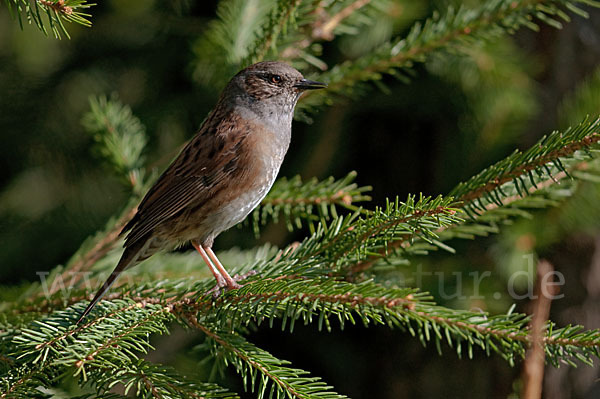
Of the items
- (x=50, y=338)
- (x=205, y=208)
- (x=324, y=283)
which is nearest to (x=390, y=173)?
(x=205, y=208)

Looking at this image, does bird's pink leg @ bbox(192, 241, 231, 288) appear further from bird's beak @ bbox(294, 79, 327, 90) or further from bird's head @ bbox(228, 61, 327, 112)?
bird's beak @ bbox(294, 79, 327, 90)

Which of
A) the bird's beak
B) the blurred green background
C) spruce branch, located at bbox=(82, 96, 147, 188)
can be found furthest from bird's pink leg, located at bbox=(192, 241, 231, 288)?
the bird's beak

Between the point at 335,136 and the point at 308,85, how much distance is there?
1.03m

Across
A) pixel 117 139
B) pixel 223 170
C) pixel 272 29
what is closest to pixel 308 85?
pixel 272 29

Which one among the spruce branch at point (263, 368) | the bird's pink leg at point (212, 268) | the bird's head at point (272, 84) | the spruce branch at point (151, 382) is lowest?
the spruce branch at point (151, 382)

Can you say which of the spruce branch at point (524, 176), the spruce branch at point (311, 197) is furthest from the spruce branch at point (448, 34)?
the spruce branch at point (524, 176)

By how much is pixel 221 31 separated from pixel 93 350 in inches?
79.5

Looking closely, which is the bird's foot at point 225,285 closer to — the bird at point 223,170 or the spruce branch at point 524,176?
the bird at point 223,170

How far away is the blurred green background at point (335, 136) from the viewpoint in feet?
13.7

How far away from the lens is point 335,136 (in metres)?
4.47

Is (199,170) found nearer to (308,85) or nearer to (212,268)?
(212,268)

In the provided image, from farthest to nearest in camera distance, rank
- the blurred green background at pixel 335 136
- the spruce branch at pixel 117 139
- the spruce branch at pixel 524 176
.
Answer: the blurred green background at pixel 335 136, the spruce branch at pixel 117 139, the spruce branch at pixel 524 176

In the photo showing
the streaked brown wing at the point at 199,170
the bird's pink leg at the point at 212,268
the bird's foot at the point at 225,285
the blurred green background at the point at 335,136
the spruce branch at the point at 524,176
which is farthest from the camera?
the blurred green background at the point at 335,136

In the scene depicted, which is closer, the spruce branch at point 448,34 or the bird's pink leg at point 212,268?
the bird's pink leg at point 212,268
